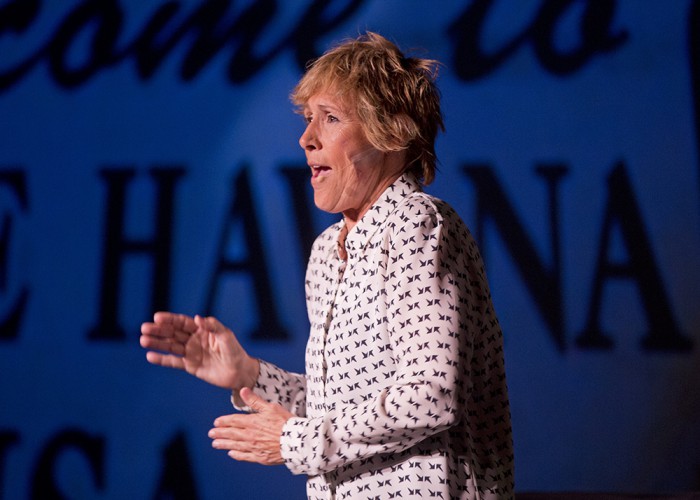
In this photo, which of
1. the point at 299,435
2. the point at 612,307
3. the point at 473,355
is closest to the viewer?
the point at 299,435

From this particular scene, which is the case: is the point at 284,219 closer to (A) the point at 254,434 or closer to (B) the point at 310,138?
(B) the point at 310,138

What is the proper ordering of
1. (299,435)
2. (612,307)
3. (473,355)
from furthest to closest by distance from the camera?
1. (612,307)
2. (473,355)
3. (299,435)

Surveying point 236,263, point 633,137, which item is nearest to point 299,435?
point 236,263

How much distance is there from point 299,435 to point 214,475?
139 cm

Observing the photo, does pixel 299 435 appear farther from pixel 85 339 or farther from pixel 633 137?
pixel 633 137

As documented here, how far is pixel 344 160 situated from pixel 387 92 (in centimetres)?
15

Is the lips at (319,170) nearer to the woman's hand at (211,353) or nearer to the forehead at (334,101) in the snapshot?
the forehead at (334,101)

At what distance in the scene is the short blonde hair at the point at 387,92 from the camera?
1.46m

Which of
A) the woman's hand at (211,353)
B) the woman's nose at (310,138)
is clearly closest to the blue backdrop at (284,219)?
the woman's hand at (211,353)

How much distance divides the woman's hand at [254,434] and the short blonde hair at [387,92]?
1.67 ft

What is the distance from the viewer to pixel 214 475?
8.29 feet

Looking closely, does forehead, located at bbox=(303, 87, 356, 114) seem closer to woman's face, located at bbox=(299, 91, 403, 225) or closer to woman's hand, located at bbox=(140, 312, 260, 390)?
woman's face, located at bbox=(299, 91, 403, 225)

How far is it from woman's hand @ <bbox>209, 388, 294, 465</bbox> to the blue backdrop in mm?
1206

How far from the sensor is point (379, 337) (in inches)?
51.1
